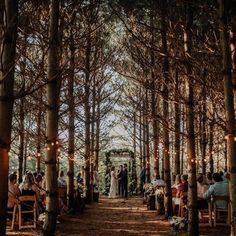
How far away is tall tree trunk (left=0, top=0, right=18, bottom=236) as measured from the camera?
174 inches

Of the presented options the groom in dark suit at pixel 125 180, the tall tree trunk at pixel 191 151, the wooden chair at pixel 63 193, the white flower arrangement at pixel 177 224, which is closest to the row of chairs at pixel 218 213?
the white flower arrangement at pixel 177 224

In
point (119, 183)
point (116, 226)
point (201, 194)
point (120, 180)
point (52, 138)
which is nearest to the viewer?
point (52, 138)

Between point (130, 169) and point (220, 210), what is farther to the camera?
point (130, 169)

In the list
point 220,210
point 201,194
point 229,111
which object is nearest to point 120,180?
point 201,194

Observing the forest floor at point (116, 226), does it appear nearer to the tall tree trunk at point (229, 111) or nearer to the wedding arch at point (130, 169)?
the tall tree trunk at point (229, 111)

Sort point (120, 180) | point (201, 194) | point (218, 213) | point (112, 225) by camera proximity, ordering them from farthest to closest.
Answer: point (120, 180), point (201, 194), point (112, 225), point (218, 213)

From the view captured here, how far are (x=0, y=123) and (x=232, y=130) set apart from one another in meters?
3.22

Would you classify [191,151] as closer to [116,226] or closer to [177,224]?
[177,224]

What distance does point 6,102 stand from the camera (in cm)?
452

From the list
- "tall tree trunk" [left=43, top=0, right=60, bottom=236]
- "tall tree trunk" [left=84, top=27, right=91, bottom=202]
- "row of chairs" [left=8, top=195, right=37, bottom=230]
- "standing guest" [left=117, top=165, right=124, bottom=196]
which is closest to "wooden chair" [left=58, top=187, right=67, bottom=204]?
"tall tree trunk" [left=84, top=27, right=91, bottom=202]

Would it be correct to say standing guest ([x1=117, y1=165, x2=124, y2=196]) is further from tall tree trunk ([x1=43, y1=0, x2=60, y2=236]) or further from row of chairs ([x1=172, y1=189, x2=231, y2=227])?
tall tree trunk ([x1=43, y1=0, x2=60, y2=236])

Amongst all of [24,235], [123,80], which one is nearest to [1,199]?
[24,235]

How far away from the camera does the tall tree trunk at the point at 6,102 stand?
14.5 feet

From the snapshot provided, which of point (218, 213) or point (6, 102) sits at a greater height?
point (6, 102)
